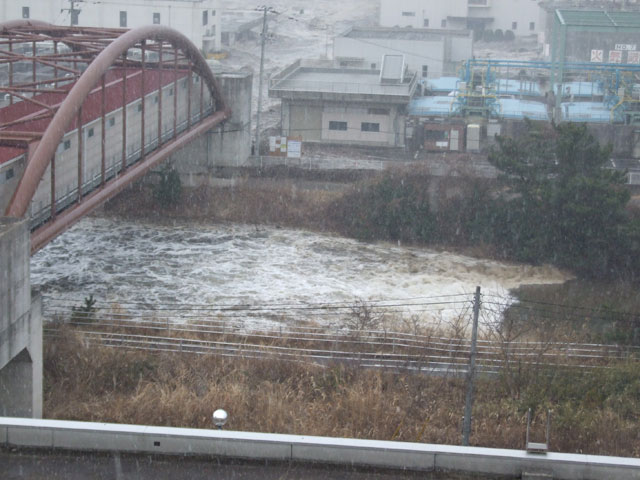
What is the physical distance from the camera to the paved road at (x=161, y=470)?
29.0 ft

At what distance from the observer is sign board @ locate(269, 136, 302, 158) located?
115 feet

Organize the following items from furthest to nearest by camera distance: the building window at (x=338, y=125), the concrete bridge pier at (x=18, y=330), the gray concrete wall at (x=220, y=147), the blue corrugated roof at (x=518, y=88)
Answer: the blue corrugated roof at (x=518, y=88)
the building window at (x=338, y=125)
the gray concrete wall at (x=220, y=147)
the concrete bridge pier at (x=18, y=330)

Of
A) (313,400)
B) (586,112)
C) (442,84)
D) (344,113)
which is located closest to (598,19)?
(442,84)

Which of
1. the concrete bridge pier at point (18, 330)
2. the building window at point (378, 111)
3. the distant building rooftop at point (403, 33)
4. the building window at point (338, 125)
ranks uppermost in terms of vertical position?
the distant building rooftop at point (403, 33)

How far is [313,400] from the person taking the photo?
17.9 meters

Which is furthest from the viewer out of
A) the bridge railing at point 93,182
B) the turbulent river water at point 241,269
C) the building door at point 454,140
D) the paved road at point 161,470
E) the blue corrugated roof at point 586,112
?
the blue corrugated roof at point 586,112

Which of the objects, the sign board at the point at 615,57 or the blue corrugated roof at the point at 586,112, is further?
the sign board at the point at 615,57

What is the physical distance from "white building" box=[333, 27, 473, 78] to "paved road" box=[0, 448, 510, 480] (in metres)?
41.5

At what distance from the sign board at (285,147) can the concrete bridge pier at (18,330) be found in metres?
19.7

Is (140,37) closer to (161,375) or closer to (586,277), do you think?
→ (161,375)

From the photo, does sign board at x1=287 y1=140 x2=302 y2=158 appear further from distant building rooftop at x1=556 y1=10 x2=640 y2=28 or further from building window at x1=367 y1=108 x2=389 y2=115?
distant building rooftop at x1=556 y1=10 x2=640 y2=28

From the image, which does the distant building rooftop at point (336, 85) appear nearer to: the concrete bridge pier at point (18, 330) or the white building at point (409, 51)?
the white building at point (409, 51)

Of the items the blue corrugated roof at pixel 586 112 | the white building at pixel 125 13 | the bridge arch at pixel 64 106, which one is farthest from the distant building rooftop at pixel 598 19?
the bridge arch at pixel 64 106

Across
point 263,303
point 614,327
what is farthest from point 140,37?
point 614,327
